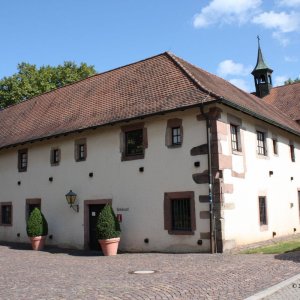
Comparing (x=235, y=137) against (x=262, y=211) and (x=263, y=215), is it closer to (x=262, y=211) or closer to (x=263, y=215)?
(x=262, y=211)

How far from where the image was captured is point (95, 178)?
1727 centimetres

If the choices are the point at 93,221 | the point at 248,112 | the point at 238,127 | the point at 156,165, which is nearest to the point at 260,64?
the point at 248,112

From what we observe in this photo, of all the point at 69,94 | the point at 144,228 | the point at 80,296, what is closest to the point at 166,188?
the point at 144,228

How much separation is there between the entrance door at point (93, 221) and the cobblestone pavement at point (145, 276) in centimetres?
250

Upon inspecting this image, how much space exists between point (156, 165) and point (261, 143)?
5104mm

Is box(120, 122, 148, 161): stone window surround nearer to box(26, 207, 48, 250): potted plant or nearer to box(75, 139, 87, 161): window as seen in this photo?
box(75, 139, 87, 161): window

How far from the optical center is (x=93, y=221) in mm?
17359

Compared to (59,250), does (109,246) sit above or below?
above

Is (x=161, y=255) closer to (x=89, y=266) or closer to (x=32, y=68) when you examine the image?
(x=89, y=266)

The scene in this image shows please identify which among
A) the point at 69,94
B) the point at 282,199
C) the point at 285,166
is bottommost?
the point at 282,199

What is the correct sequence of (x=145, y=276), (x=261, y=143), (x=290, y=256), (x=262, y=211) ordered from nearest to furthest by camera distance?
(x=145, y=276), (x=290, y=256), (x=262, y=211), (x=261, y=143)

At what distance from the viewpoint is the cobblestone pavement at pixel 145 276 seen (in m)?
8.09

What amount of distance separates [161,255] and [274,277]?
5338 mm

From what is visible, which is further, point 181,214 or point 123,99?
point 123,99
